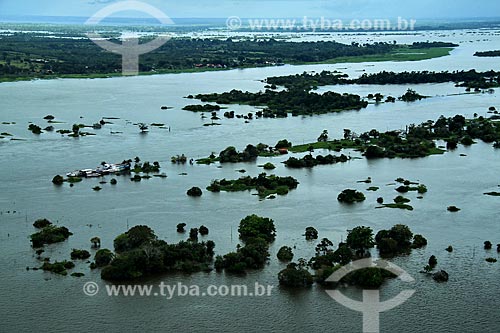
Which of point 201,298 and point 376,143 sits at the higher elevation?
point 376,143

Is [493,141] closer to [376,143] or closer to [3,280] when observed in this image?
[376,143]

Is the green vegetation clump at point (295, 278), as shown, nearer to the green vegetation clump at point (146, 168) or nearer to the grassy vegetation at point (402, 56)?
the green vegetation clump at point (146, 168)

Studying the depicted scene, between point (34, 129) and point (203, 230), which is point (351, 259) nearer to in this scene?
point (203, 230)

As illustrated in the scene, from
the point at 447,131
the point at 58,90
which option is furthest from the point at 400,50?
the point at 447,131

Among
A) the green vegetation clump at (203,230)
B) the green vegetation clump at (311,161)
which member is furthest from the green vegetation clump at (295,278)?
the green vegetation clump at (311,161)

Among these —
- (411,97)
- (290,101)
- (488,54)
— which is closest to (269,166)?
(290,101)
